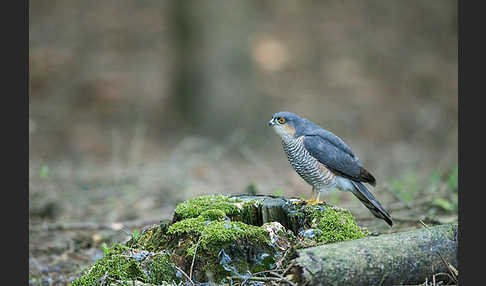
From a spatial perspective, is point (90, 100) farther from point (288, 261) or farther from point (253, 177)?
point (288, 261)

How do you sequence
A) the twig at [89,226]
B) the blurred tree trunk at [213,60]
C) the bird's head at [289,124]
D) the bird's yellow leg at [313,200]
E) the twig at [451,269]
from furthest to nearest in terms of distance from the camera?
the blurred tree trunk at [213,60] → the twig at [89,226] → the bird's head at [289,124] → the bird's yellow leg at [313,200] → the twig at [451,269]

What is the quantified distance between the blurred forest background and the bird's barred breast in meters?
1.05

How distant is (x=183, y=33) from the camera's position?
9.55 m

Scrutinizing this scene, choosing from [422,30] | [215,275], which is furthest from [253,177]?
[422,30]

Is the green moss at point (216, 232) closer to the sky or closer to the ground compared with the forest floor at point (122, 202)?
closer to the ground

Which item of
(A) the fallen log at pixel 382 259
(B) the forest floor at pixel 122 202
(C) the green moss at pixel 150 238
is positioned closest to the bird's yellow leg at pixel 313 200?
(B) the forest floor at pixel 122 202

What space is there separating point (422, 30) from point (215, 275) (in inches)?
476

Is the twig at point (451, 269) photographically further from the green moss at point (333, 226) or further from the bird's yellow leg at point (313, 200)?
the bird's yellow leg at point (313, 200)

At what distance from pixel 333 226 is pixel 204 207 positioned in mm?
930

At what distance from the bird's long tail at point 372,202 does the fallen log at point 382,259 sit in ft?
3.04

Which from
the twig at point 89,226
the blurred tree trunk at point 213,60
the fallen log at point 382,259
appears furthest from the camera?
the blurred tree trunk at point 213,60

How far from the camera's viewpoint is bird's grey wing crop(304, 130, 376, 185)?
14.2ft

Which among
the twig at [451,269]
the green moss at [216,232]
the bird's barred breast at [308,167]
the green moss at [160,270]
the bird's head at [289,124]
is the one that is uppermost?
the bird's head at [289,124]

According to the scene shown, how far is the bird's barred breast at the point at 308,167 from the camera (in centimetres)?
434
